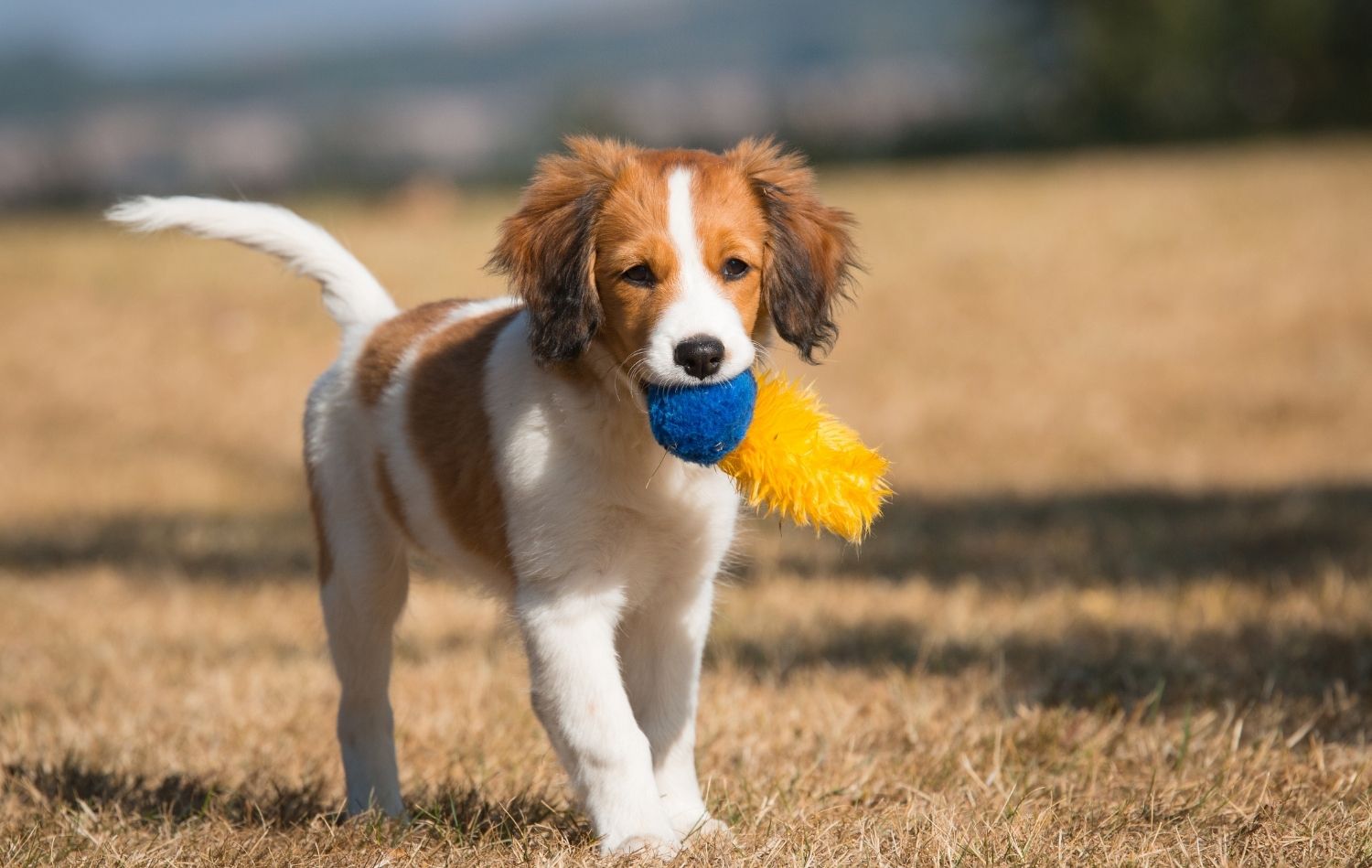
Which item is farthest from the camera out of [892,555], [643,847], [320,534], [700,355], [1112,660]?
[892,555]

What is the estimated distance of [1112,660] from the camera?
484cm

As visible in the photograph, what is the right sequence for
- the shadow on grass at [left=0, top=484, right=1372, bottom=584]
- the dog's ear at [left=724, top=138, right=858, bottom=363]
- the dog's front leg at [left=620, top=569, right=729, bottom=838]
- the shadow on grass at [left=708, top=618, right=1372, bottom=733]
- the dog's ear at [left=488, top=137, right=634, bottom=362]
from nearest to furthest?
1. the dog's ear at [left=488, top=137, right=634, bottom=362]
2. the dog's ear at [left=724, top=138, right=858, bottom=363]
3. the dog's front leg at [left=620, top=569, right=729, bottom=838]
4. the shadow on grass at [left=708, top=618, right=1372, bottom=733]
5. the shadow on grass at [left=0, top=484, right=1372, bottom=584]

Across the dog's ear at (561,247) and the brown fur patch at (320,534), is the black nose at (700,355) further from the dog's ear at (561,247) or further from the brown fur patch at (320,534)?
the brown fur patch at (320,534)

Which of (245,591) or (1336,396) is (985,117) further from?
(245,591)

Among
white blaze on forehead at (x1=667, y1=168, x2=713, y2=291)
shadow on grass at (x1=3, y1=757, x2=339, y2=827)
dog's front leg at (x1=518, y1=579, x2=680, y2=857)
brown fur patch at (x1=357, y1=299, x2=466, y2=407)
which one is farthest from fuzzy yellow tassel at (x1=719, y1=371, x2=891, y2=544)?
shadow on grass at (x1=3, y1=757, x2=339, y2=827)

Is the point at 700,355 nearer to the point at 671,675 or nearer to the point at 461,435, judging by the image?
the point at 461,435

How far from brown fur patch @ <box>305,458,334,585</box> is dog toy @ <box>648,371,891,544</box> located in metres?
1.27

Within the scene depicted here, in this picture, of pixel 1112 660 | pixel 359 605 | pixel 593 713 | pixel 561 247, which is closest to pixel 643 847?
pixel 593 713

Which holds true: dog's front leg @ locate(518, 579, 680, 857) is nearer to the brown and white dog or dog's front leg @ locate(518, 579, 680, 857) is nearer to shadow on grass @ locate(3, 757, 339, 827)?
the brown and white dog

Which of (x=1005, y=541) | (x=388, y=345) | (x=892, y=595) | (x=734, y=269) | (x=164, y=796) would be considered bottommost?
(x=1005, y=541)

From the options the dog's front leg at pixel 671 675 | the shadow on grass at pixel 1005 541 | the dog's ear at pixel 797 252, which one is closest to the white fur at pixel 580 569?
the dog's front leg at pixel 671 675

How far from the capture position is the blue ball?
9.88ft

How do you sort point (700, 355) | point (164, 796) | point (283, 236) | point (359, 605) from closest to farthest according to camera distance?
1. point (700, 355)
2. point (164, 796)
3. point (359, 605)
4. point (283, 236)

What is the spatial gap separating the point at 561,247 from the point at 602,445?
17.3 inches
